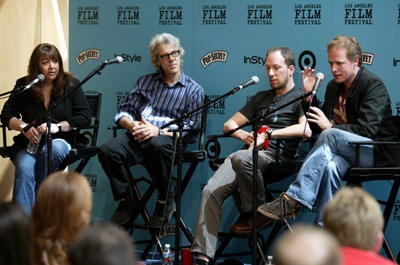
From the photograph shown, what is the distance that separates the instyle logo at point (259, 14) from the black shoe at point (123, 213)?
169cm

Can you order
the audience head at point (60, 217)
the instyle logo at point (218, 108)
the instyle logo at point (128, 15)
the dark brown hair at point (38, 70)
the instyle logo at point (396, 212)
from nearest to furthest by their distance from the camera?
the audience head at point (60, 217), the instyle logo at point (396, 212), the dark brown hair at point (38, 70), the instyle logo at point (218, 108), the instyle logo at point (128, 15)

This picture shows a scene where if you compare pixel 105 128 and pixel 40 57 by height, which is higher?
pixel 40 57

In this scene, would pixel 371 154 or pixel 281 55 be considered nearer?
pixel 371 154

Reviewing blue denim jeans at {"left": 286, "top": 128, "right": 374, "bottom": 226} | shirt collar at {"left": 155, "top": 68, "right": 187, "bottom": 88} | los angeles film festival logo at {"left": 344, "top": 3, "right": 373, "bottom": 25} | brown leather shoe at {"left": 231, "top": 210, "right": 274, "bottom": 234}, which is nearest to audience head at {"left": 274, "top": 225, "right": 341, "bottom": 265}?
blue denim jeans at {"left": 286, "top": 128, "right": 374, "bottom": 226}

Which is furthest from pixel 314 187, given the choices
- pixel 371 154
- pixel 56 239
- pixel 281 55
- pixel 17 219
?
pixel 17 219

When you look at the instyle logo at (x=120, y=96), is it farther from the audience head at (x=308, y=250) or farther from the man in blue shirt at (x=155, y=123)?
the audience head at (x=308, y=250)

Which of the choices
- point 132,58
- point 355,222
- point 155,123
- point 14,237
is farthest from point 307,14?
point 14,237

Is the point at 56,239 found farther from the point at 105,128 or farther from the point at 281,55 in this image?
the point at 105,128

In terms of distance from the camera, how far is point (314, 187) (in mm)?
3447

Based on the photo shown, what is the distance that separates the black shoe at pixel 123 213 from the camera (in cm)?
425

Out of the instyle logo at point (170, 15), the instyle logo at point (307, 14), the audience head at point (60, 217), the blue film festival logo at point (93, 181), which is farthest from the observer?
the blue film festival logo at point (93, 181)

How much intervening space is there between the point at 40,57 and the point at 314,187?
2.29m

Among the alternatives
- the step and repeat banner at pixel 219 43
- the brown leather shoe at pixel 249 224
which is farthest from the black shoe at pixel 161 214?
the brown leather shoe at pixel 249 224

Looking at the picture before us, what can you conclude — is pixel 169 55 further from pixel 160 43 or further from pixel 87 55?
pixel 87 55
